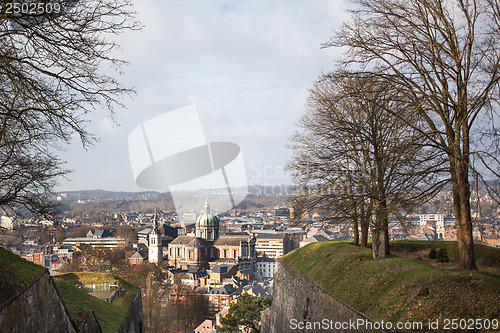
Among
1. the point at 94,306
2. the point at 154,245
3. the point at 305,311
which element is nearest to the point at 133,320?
the point at 94,306

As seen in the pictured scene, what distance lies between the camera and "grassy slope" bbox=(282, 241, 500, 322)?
8342 millimetres

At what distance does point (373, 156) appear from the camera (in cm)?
1627

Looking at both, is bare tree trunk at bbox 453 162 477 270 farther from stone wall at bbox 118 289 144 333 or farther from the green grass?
stone wall at bbox 118 289 144 333

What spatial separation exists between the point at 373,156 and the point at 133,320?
11811 mm

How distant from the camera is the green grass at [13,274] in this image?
7.59m

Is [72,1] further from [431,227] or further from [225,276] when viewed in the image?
[225,276]

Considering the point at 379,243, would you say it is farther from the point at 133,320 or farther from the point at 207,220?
the point at 207,220

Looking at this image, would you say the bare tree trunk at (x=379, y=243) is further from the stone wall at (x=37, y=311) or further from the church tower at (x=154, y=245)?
the church tower at (x=154, y=245)

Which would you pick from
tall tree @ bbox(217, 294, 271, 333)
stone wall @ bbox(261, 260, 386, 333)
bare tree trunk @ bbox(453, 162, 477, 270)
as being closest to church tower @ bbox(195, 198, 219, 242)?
tall tree @ bbox(217, 294, 271, 333)

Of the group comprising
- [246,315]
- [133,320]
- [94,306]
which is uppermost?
[94,306]

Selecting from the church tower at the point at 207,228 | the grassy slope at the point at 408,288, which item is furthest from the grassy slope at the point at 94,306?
the church tower at the point at 207,228

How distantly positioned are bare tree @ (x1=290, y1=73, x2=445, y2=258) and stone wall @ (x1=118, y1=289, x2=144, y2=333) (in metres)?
7.83

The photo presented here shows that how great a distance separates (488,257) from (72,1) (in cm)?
1226

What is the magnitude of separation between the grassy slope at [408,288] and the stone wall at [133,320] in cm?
700
